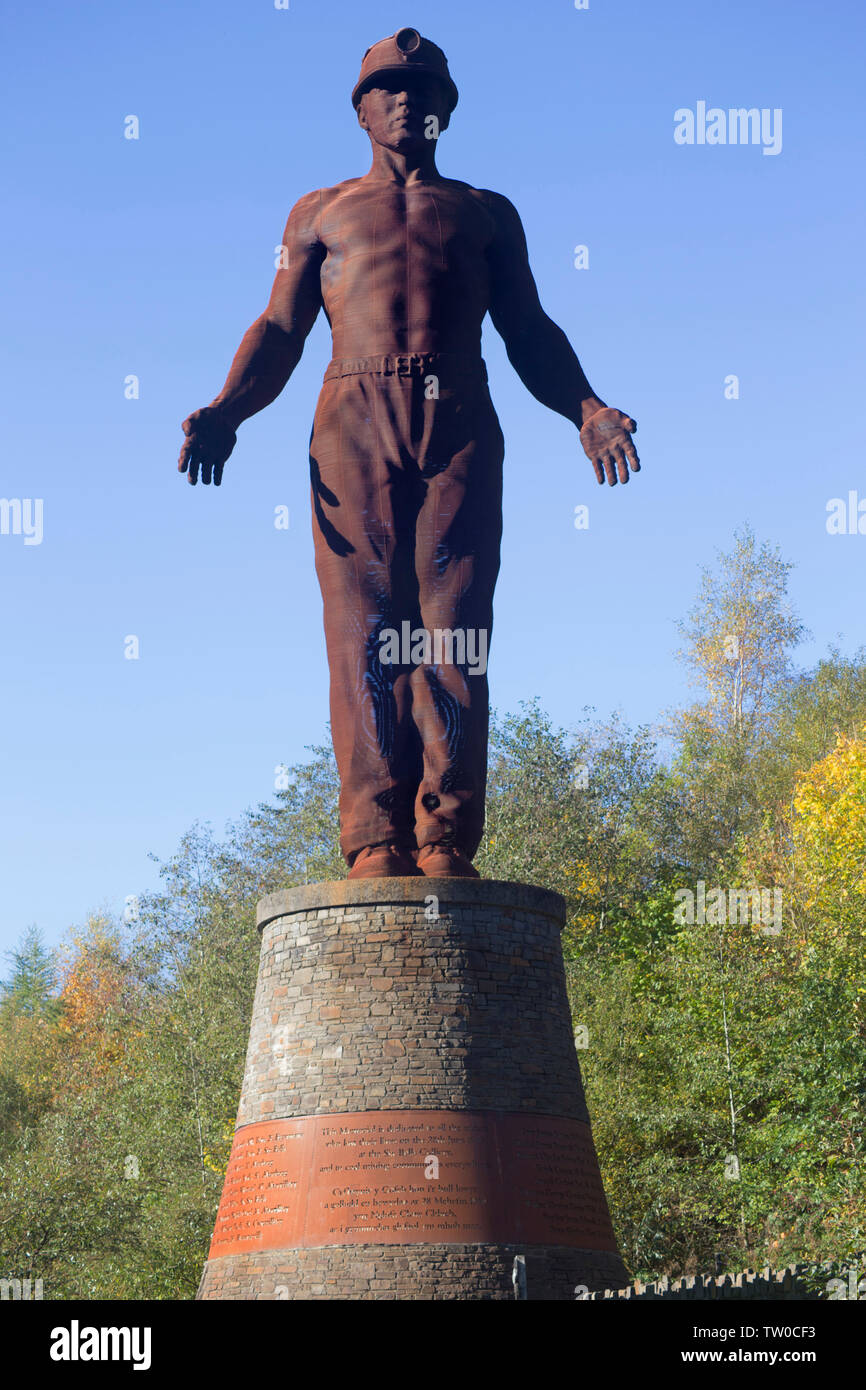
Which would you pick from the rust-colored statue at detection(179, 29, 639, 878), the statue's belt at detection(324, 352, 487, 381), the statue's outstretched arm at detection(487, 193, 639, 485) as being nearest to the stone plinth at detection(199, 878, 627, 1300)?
the rust-colored statue at detection(179, 29, 639, 878)

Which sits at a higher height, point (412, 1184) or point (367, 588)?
point (367, 588)

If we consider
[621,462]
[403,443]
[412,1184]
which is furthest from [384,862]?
[621,462]

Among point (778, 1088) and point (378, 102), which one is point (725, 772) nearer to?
point (778, 1088)

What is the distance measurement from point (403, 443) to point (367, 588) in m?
1.27

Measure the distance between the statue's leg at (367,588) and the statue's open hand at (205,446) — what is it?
2.85 feet

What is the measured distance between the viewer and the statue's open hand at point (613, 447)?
13430mm

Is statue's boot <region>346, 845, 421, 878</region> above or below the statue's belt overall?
below

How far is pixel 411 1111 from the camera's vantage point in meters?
11.2

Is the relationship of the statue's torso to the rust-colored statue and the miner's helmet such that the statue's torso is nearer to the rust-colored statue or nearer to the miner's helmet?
the rust-colored statue

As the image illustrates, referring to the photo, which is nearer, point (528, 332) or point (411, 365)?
point (411, 365)

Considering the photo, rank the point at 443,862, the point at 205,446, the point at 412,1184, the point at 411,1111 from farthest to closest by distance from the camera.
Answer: the point at 205,446 < the point at 443,862 < the point at 411,1111 < the point at 412,1184

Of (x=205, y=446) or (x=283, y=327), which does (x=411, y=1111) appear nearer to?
(x=205, y=446)

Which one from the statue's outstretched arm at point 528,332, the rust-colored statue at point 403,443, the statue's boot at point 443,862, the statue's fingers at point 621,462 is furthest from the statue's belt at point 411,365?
the statue's boot at point 443,862

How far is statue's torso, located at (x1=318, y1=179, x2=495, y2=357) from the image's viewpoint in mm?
13531
